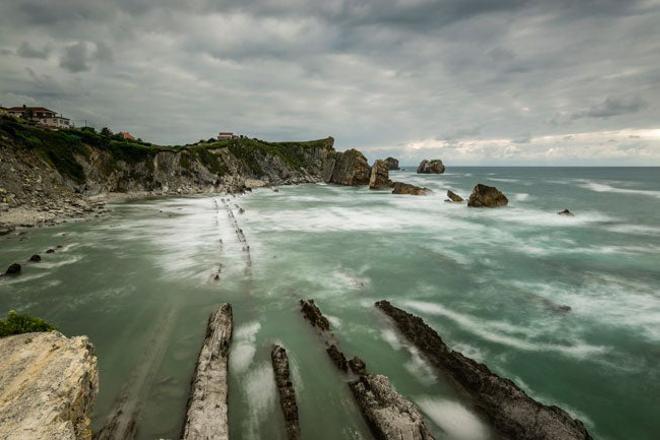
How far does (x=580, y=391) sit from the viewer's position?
430 inches

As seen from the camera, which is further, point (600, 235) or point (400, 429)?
point (600, 235)

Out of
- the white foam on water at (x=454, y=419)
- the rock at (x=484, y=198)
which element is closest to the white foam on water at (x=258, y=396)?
the white foam on water at (x=454, y=419)

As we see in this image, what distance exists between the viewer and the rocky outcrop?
8.46m

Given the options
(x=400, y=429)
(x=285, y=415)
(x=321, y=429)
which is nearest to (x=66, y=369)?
(x=285, y=415)

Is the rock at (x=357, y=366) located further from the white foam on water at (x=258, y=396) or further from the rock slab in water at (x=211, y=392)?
the rock slab in water at (x=211, y=392)

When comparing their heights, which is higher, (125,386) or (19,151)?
(19,151)

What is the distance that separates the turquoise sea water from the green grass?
9.63 feet

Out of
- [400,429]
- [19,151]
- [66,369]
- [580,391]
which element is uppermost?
[19,151]

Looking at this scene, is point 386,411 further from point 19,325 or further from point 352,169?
point 352,169

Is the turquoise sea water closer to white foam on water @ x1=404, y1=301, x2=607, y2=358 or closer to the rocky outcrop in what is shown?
white foam on water @ x1=404, y1=301, x2=607, y2=358

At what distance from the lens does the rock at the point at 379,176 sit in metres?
88.9

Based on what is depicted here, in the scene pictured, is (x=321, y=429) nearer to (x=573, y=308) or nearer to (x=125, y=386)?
(x=125, y=386)

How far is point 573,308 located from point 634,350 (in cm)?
361

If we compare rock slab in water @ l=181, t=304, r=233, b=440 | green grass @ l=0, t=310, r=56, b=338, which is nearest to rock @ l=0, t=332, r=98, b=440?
green grass @ l=0, t=310, r=56, b=338
